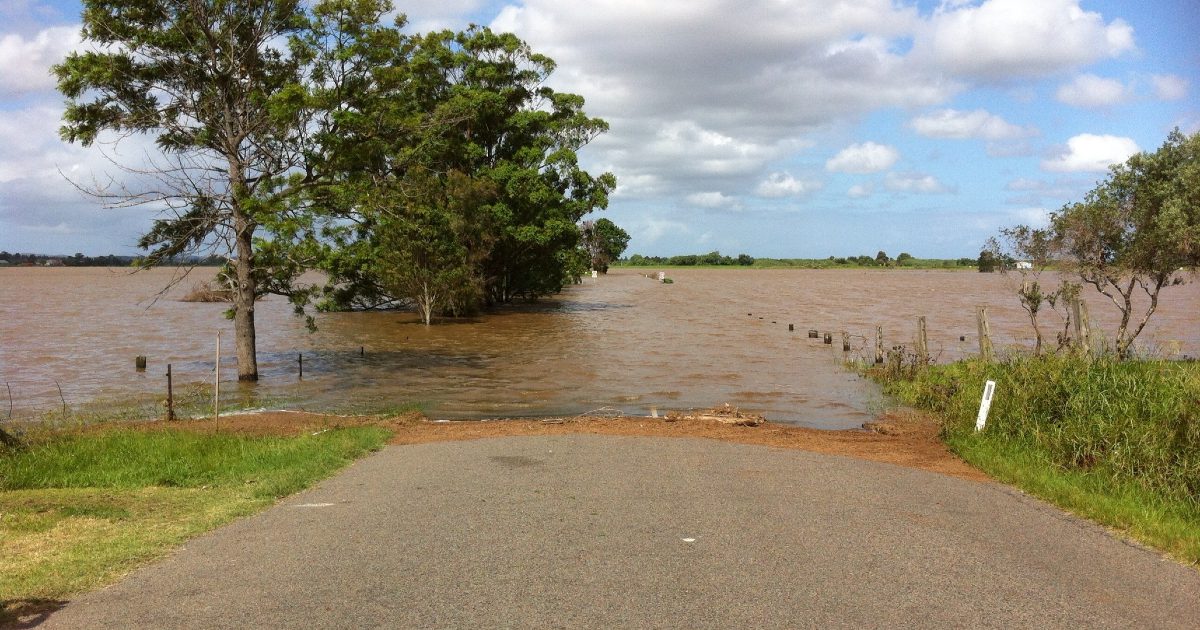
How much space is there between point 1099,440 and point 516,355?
2068cm

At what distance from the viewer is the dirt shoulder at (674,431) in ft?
40.7

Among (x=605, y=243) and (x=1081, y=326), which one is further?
(x=605, y=243)

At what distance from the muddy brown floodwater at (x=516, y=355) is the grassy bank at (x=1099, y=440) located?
4.28 metres

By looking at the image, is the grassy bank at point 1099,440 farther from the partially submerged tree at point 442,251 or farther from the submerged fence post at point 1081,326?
the partially submerged tree at point 442,251

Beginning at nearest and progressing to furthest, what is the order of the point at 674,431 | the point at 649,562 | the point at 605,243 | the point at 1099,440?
the point at 649,562
the point at 1099,440
the point at 674,431
the point at 605,243

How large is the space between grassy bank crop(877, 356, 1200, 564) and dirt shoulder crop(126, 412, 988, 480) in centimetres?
61

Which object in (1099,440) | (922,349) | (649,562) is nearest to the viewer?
(649,562)

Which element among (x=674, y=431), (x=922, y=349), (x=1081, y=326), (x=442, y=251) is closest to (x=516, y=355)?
(x=442, y=251)

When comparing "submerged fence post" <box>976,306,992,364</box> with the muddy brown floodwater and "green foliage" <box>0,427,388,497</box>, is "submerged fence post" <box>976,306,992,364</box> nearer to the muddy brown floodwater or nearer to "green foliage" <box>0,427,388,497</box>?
the muddy brown floodwater

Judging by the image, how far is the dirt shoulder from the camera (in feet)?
40.7

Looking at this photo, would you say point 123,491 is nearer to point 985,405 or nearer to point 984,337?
point 985,405

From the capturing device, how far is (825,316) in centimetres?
4878

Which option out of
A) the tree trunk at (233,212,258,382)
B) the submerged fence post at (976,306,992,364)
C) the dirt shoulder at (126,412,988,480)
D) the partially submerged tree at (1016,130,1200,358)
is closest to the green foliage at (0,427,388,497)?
the dirt shoulder at (126,412,988,480)

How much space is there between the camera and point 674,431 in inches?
538
